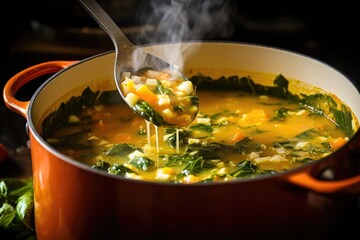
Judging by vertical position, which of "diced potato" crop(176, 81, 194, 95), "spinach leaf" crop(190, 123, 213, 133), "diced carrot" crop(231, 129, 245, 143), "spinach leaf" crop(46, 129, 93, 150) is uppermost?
"diced potato" crop(176, 81, 194, 95)

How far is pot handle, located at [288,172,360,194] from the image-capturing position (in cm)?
152

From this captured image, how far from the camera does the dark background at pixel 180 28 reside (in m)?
3.59

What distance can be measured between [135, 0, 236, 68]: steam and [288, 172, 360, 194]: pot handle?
5.56 ft

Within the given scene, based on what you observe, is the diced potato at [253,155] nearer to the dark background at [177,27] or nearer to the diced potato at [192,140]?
the diced potato at [192,140]

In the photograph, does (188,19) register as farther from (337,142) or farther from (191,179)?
(191,179)

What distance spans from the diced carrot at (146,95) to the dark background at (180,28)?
1011 millimetres

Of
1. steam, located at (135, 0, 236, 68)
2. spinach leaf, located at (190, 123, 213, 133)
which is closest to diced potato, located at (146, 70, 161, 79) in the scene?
spinach leaf, located at (190, 123, 213, 133)

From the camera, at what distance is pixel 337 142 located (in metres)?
2.28

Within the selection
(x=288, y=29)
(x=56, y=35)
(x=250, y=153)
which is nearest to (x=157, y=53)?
(x=250, y=153)

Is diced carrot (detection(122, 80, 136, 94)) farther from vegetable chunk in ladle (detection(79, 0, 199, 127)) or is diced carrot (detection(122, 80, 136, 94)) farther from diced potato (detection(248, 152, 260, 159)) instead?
diced potato (detection(248, 152, 260, 159))

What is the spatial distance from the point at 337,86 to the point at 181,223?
37.8 inches

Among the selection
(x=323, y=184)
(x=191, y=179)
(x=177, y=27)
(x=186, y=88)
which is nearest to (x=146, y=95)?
(x=186, y=88)

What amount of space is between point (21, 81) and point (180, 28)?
123cm

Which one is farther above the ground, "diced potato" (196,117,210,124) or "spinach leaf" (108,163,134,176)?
"diced potato" (196,117,210,124)
